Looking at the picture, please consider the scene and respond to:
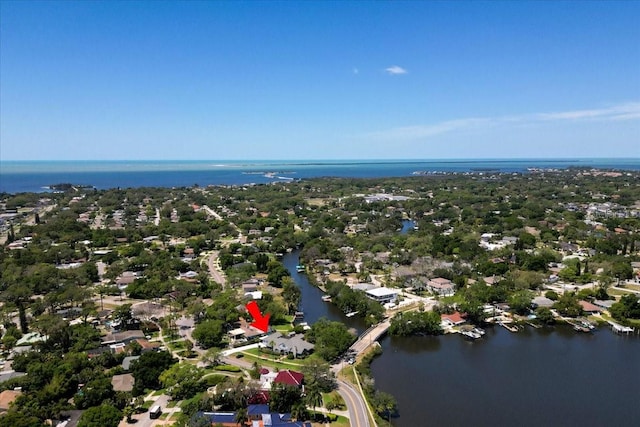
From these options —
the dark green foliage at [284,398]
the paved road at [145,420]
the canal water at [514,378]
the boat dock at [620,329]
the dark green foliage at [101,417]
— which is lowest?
the canal water at [514,378]

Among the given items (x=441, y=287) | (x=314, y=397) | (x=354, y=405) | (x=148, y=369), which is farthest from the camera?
(x=441, y=287)

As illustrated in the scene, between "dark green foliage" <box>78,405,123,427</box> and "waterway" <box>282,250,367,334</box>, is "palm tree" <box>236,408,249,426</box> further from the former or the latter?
"waterway" <box>282,250,367,334</box>

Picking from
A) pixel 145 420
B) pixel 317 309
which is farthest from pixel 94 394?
pixel 317 309

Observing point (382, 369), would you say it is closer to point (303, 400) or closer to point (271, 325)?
point (303, 400)

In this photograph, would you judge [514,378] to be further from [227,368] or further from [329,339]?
[227,368]

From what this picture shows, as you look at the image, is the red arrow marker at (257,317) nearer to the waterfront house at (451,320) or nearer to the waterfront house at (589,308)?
the waterfront house at (451,320)

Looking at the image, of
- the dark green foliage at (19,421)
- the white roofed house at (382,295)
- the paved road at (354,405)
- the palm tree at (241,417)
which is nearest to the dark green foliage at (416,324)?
the white roofed house at (382,295)
